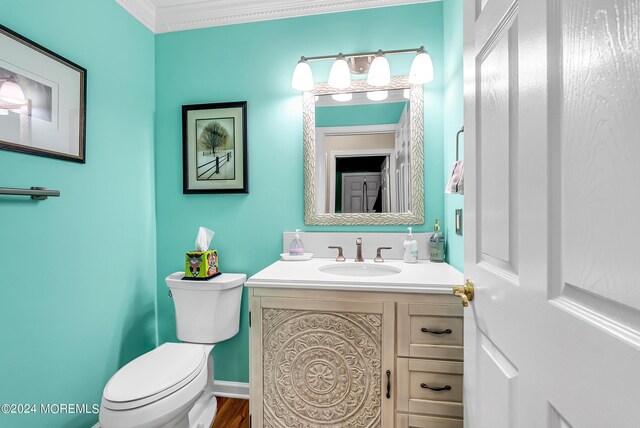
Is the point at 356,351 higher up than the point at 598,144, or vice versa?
the point at 598,144

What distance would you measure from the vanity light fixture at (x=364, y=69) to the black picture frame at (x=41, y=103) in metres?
1.12

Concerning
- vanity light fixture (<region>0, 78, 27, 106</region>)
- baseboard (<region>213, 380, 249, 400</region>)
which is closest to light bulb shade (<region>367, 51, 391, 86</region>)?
vanity light fixture (<region>0, 78, 27, 106</region>)

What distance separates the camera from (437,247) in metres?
1.70

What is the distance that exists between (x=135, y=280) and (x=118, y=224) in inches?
14.8

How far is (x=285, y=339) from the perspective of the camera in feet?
4.39

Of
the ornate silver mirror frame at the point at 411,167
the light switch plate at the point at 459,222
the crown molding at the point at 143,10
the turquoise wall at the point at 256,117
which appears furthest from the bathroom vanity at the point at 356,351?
the crown molding at the point at 143,10

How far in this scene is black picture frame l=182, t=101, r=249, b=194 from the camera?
1.95m

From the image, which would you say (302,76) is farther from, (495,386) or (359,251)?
(495,386)

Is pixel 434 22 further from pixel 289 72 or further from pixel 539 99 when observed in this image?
pixel 539 99

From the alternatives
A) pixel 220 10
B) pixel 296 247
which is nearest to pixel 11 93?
pixel 220 10

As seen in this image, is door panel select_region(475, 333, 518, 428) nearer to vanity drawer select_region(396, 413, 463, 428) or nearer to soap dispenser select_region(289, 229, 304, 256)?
vanity drawer select_region(396, 413, 463, 428)

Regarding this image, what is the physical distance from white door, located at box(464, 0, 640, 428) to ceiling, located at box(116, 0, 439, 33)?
1358 mm

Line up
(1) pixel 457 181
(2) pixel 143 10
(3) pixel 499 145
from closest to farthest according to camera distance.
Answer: (3) pixel 499 145
(1) pixel 457 181
(2) pixel 143 10

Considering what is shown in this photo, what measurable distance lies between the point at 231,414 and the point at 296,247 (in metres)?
1.04
